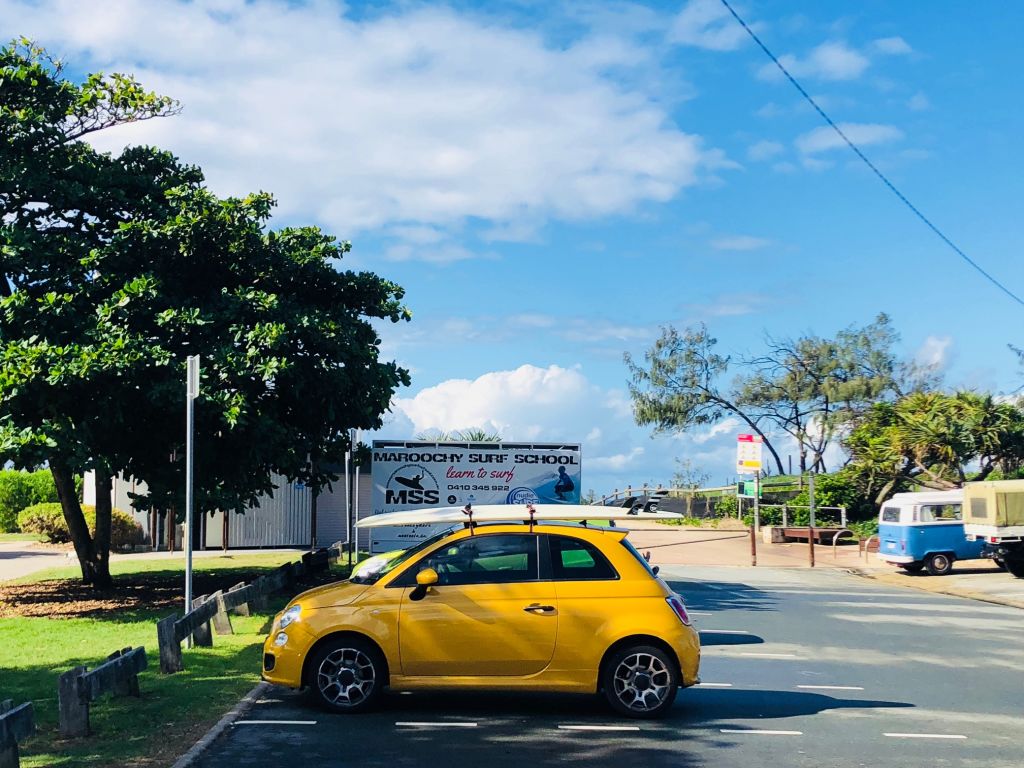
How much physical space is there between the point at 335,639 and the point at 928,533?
2101 centimetres

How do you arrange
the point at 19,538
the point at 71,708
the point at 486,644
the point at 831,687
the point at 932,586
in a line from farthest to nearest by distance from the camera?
the point at 19,538 < the point at 932,586 < the point at 831,687 < the point at 486,644 < the point at 71,708

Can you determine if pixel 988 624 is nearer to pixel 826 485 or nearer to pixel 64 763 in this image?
pixel 64 763

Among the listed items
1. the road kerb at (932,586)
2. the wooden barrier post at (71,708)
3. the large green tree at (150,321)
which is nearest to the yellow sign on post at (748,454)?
the road kerb at (932,586)

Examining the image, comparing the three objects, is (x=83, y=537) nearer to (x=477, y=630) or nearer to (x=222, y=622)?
(x=222, y=622)

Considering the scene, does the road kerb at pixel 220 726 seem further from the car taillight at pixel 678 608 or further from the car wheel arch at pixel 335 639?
the car taillight at pixel 678 608

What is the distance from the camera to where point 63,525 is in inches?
1254

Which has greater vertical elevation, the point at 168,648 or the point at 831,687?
the point at 168,648

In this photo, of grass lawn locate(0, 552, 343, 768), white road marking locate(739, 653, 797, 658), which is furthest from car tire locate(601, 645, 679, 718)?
white road marking locate(739, 653, 797, 658)

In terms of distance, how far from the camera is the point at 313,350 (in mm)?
17859

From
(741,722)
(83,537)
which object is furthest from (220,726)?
(83,537)

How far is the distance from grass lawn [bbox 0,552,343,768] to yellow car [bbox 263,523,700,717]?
98cm

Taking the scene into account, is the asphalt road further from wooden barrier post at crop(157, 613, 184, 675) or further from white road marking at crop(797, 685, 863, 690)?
wooden barrier post at crop(157, 613, 184, 675)

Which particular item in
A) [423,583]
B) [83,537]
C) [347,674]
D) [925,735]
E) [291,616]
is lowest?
[925,735]

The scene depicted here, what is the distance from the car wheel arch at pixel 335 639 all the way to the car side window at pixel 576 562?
1608 mm
